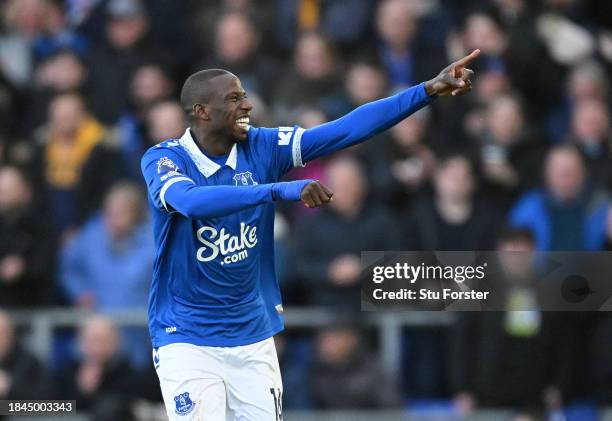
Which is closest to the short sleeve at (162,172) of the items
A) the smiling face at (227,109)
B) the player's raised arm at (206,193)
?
the player's raised arm at (206,193)

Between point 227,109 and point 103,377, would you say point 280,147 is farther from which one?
point 103,377

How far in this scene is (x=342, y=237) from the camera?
9789 mm

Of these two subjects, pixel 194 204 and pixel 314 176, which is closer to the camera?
pixel 194 204

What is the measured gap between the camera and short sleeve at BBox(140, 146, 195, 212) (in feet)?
21.4

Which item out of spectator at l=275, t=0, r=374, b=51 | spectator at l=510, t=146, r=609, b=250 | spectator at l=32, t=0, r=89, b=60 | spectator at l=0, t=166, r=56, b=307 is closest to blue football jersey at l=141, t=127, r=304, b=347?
spectator at l=510, t=146, r=609, b=250

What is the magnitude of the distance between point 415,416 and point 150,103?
11.8 ft

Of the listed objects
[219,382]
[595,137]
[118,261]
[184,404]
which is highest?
[595,137]

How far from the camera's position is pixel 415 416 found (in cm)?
966

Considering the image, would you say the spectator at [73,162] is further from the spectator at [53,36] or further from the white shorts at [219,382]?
the white shorts at [219,382]

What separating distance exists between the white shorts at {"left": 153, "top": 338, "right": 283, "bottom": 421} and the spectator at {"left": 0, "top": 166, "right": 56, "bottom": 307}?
395 centimetres

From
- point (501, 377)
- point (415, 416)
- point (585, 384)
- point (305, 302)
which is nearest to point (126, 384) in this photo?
point (305, 302)

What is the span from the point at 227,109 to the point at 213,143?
0.20 metres

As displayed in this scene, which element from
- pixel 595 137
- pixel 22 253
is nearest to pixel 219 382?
pixel 22 253

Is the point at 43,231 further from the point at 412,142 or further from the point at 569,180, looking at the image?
the point at 569,180
